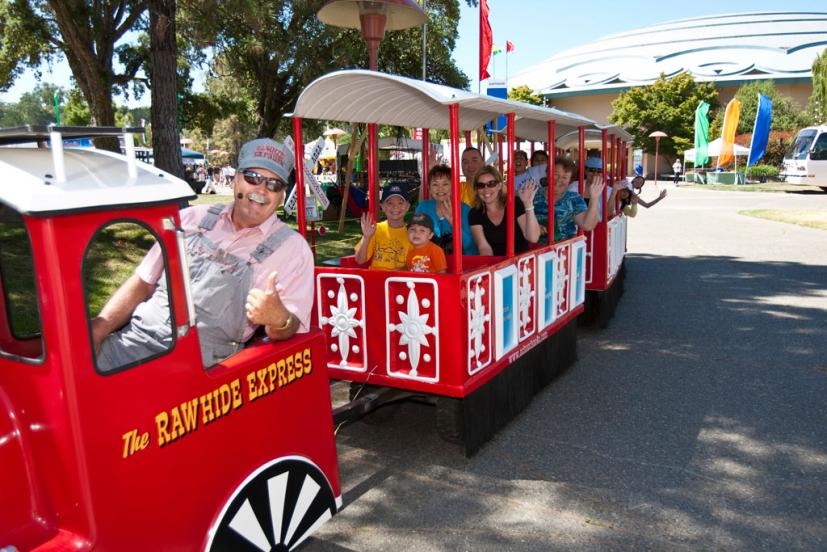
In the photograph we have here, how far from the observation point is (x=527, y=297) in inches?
193

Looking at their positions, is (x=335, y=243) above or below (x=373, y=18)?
below

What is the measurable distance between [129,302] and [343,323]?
1.89 metres

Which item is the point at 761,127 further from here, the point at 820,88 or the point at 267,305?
the point at 267,305

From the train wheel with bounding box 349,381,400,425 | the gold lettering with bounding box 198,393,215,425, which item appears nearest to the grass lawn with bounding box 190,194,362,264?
the train wheel with bounding box 349,381,400,425

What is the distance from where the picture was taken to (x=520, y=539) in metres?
3.25

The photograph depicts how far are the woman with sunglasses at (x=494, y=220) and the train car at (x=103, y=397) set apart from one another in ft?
9.28

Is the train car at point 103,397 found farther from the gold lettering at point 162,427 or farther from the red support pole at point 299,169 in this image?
the red support pole at point 299,169

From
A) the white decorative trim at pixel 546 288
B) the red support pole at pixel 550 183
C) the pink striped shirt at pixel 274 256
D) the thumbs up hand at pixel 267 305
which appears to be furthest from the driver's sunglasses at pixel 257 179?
the red support pole at pixel 550 183

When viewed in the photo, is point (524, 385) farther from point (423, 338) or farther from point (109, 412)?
point (109, 412)

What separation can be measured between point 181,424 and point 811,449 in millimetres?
3966

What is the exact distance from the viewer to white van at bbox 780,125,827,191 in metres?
28.7

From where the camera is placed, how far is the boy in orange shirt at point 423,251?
4.41 metres

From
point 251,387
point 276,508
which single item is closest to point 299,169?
point 251,387

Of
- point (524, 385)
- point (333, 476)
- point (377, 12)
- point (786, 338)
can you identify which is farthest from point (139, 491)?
point (786, 338)
